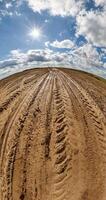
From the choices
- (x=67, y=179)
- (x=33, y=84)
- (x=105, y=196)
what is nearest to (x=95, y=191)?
(x=105, y=196)

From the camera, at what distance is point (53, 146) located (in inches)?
391

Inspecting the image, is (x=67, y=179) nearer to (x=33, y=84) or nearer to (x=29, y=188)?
(x=29, y=188)

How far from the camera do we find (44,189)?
27.3ft

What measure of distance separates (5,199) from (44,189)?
1095 millimetres

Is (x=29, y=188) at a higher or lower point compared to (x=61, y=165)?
lower

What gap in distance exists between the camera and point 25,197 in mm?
8188

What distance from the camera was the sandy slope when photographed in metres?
8.34

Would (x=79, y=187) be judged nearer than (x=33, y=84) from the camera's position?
Yes

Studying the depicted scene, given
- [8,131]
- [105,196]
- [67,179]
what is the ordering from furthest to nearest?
1. [8,131]
2. [67,179]
3. [105,196]

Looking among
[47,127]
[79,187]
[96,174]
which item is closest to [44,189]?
[79,187]

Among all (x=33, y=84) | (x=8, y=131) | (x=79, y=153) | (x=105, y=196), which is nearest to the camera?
(x=105, y=196)

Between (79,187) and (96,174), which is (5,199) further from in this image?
(96,174)

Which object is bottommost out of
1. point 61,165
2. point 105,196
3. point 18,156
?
point 105,196

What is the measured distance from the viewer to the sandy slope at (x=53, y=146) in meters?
8.34
